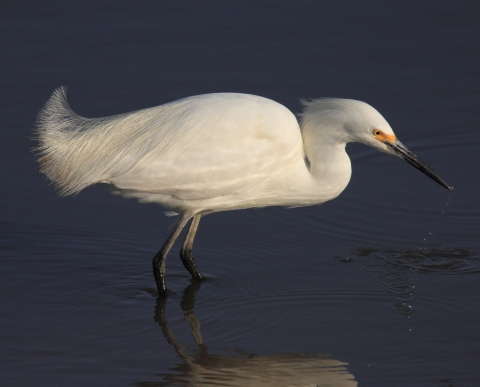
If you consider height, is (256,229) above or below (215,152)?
below

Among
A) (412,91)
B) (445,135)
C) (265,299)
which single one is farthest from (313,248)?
(412,91)

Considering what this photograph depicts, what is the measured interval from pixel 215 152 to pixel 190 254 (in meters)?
0.96

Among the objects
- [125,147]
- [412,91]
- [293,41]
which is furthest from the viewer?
[293,41]

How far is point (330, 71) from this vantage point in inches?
396

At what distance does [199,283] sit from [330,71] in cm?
448

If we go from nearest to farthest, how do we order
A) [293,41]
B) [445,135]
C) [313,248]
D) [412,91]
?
[313,248] < [445,135] < [412,91] < [293,41]

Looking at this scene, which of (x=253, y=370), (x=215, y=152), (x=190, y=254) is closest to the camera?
(x=253, y=370)

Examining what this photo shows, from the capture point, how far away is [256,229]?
23.9 ft

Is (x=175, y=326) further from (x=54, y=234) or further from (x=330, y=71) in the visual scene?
(x=330, y=71)

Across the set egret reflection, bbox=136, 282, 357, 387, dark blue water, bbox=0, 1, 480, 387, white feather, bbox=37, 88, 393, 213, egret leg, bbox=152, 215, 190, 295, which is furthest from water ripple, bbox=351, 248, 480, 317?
egret leg, bbox=152, 215, 190, 295

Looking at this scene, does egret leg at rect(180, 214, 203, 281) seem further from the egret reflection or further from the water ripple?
the water ripple

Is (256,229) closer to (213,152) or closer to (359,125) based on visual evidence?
(213,152)

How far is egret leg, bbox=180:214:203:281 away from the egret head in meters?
1.25

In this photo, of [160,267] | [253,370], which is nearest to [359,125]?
[160,267]
